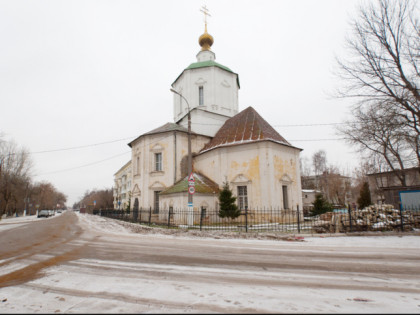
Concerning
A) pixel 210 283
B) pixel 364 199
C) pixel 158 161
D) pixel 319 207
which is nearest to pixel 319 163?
pixel 364 199

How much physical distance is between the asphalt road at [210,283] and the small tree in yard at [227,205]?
11.0 metres

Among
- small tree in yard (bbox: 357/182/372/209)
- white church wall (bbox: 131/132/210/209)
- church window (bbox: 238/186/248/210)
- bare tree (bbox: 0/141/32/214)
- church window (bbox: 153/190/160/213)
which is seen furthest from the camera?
bare tree (bbox: 0/141/32/214)

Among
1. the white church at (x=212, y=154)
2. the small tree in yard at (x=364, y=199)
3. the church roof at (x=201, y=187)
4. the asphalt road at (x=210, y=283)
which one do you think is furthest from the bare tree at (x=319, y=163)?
the asphalt road at (x=210, y=283)

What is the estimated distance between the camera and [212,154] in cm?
2189

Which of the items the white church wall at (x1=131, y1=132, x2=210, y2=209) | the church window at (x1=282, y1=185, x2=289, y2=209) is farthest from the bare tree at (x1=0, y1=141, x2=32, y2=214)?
the church window at (x1=282, y1=185, x2=289, y2=209)

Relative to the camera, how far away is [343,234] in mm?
11117

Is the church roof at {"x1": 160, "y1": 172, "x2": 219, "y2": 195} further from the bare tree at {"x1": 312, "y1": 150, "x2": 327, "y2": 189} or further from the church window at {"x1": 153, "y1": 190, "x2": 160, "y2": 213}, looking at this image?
the bare tree at {"x1": 312, "y1": 150, "x2": 327, "y2": 189}

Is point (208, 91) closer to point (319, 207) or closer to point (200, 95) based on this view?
point (200, 95)

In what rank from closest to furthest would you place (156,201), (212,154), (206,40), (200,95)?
(212,154)
(156,201)
(200,95)
(206,40)

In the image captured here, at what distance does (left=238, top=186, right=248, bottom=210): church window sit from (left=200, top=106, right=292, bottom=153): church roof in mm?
3839

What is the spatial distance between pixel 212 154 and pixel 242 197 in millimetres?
4840

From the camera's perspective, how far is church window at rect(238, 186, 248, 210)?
64.0ft

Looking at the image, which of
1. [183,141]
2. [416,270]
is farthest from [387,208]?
[183,141]

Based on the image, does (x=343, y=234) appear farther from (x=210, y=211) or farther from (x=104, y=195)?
(x=104, y=195)
